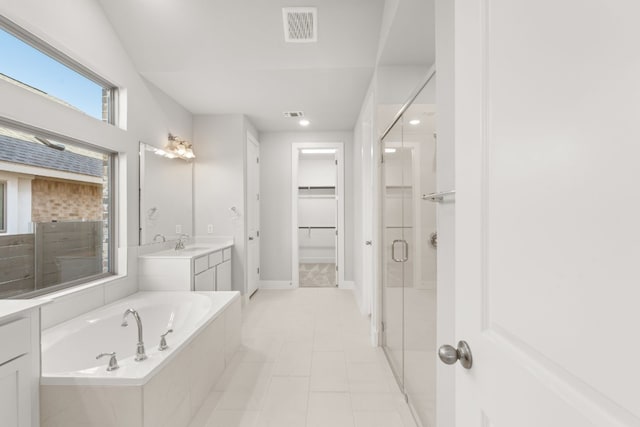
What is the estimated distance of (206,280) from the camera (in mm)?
3111

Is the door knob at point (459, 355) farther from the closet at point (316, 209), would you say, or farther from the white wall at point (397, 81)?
the closet at point (316, 209)

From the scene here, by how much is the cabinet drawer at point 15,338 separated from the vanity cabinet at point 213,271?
167 centimetres

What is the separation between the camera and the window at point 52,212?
1782mm

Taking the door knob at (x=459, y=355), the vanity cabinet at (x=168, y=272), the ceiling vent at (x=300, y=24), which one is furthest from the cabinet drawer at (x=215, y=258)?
the door knob at (x=459, y=355)

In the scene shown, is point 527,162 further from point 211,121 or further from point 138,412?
point 211,121

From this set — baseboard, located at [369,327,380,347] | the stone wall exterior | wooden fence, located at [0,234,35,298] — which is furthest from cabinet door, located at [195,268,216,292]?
baseboard, located at [369,327,380,347]

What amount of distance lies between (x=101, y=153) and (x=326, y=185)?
5025 millimetres

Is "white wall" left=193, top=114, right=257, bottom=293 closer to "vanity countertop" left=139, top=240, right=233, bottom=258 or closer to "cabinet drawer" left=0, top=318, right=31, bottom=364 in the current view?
"vanity countertop" left=139, top=240, right=233, bottom=258

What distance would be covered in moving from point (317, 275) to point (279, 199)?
5.97ft

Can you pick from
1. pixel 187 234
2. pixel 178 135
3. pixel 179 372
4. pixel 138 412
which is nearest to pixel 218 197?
pixel 187 234

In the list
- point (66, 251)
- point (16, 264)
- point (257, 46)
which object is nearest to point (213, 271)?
point (66, 251)

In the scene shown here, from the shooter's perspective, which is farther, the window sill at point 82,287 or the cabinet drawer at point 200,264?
the cabinet drawer at point 200,264

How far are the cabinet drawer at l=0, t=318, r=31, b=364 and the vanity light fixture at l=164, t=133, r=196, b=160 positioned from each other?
2.42 m

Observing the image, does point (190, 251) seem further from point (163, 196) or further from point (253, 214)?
point (253, 214)
